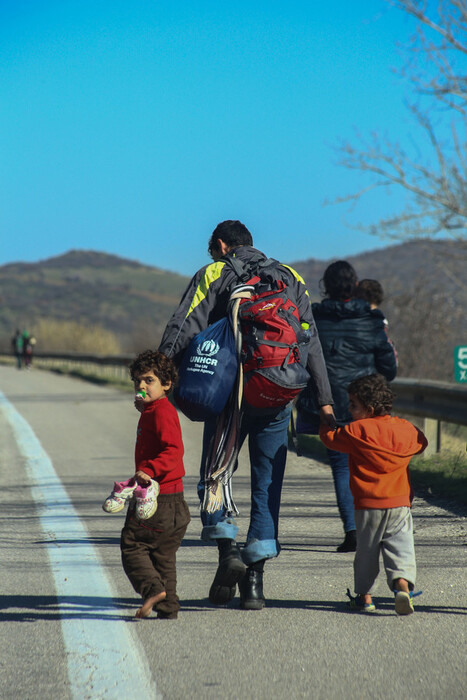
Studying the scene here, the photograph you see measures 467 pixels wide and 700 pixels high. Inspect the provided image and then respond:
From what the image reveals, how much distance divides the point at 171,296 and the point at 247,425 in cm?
16449

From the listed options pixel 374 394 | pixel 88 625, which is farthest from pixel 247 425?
pixel 88 625

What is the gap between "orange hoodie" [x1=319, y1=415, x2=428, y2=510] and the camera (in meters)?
4.38

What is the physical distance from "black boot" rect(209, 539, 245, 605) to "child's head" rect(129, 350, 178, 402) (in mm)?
820

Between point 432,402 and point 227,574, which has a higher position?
point 432,402

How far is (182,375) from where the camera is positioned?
14.6 ft

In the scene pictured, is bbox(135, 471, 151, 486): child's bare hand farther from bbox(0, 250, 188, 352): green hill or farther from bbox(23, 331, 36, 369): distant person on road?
bbox(0, 250, 188, 352): green hill

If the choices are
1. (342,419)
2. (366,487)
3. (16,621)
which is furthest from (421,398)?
(16,621)

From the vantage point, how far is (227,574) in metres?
4.41

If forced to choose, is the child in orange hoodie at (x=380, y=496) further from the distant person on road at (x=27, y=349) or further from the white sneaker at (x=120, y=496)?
the distant person on road at (x=27, y=349)

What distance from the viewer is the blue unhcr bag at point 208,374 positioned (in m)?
4.36

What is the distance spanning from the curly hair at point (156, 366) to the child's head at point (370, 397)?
2.95 ft

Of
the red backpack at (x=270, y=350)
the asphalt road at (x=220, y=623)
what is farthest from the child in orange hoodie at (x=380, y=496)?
the red backpack at (x=270, y=350)

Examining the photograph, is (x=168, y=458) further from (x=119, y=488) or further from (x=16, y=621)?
(x=16, y=621)

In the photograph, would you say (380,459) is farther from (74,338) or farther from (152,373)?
(74,338)
